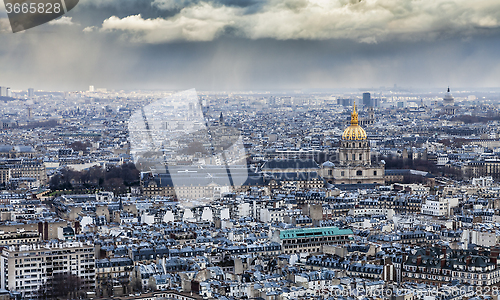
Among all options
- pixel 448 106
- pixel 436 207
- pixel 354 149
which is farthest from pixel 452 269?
pixel 448 106

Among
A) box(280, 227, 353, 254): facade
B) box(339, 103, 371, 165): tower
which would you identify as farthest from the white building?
box(339, 103, 371, 165): tower

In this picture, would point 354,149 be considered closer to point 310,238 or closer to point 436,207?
point 436,207

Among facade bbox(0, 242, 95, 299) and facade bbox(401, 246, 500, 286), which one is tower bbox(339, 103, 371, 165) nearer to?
facade bbox(401, 246, 500, 286)

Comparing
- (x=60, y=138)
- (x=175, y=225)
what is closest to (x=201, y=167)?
(x=175, y=225)

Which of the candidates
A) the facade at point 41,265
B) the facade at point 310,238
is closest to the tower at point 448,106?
the facade at point 310,238

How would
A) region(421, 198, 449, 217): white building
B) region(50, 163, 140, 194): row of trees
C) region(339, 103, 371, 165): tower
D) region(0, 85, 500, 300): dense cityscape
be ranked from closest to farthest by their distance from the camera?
1. region(0, 85, 500, 300): dense cityscape
2. region(421, 198, 449, 217): white building
3. region(50, 163, 140, 194): row of trees
4. region(339, 103, 371, 165): tower

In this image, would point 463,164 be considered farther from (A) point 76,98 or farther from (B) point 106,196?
(A) point 76,98

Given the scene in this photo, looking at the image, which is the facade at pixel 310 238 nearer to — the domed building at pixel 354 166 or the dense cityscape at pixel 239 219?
the dense cityscape at pixel 239 219
